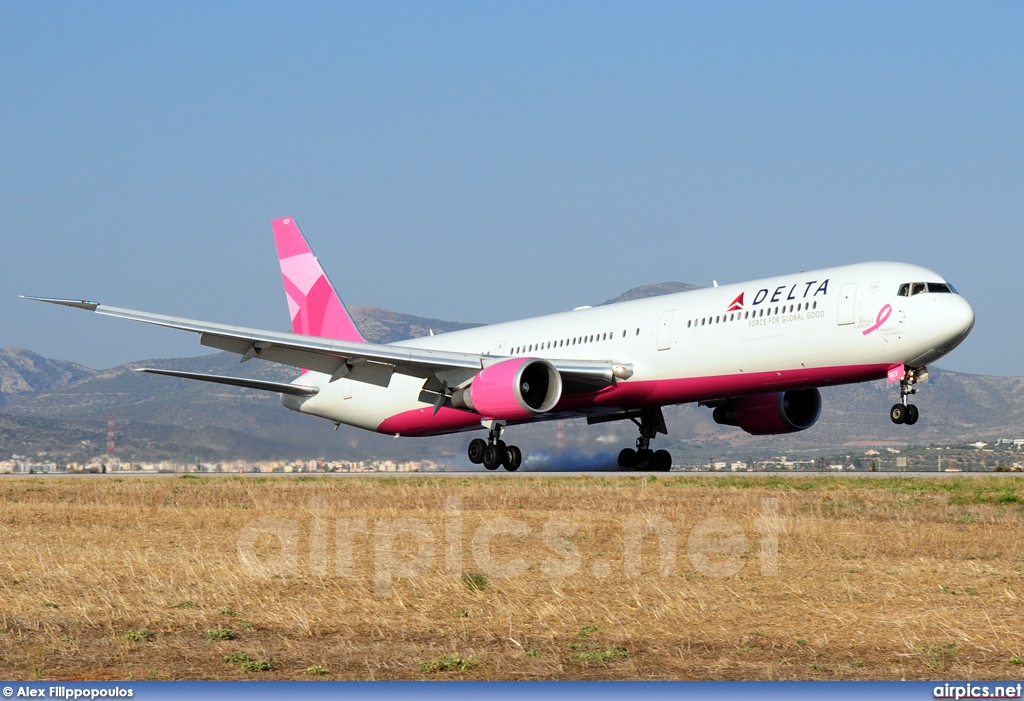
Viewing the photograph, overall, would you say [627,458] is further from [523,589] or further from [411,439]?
[523,589]

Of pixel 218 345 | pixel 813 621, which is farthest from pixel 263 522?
pixel 218 345

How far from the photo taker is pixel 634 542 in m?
16.8

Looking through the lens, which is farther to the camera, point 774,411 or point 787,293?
point 774,411

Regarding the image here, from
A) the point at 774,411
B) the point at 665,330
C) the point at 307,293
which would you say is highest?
the point at 307,293

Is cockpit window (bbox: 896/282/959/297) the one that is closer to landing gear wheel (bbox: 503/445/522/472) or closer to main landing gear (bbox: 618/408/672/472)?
main landing gear (bbox: 618/408/672/472)

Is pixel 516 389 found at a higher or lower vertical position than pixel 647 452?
higher

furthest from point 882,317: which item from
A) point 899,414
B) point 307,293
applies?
point 307,293

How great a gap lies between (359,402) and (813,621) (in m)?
30.2

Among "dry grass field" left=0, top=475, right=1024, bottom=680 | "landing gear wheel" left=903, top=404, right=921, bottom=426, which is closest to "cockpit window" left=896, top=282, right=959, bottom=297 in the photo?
"landing gear wheel" left=903, top=404, right=921, bottom=426

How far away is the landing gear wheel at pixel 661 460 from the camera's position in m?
36.9

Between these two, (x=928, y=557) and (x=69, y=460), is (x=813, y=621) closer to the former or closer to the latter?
(x=928, y=557)

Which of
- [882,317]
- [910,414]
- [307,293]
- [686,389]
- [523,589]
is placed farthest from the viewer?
[307,293]

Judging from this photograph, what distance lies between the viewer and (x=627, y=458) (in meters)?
37.6

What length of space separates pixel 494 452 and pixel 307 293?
1173cm
